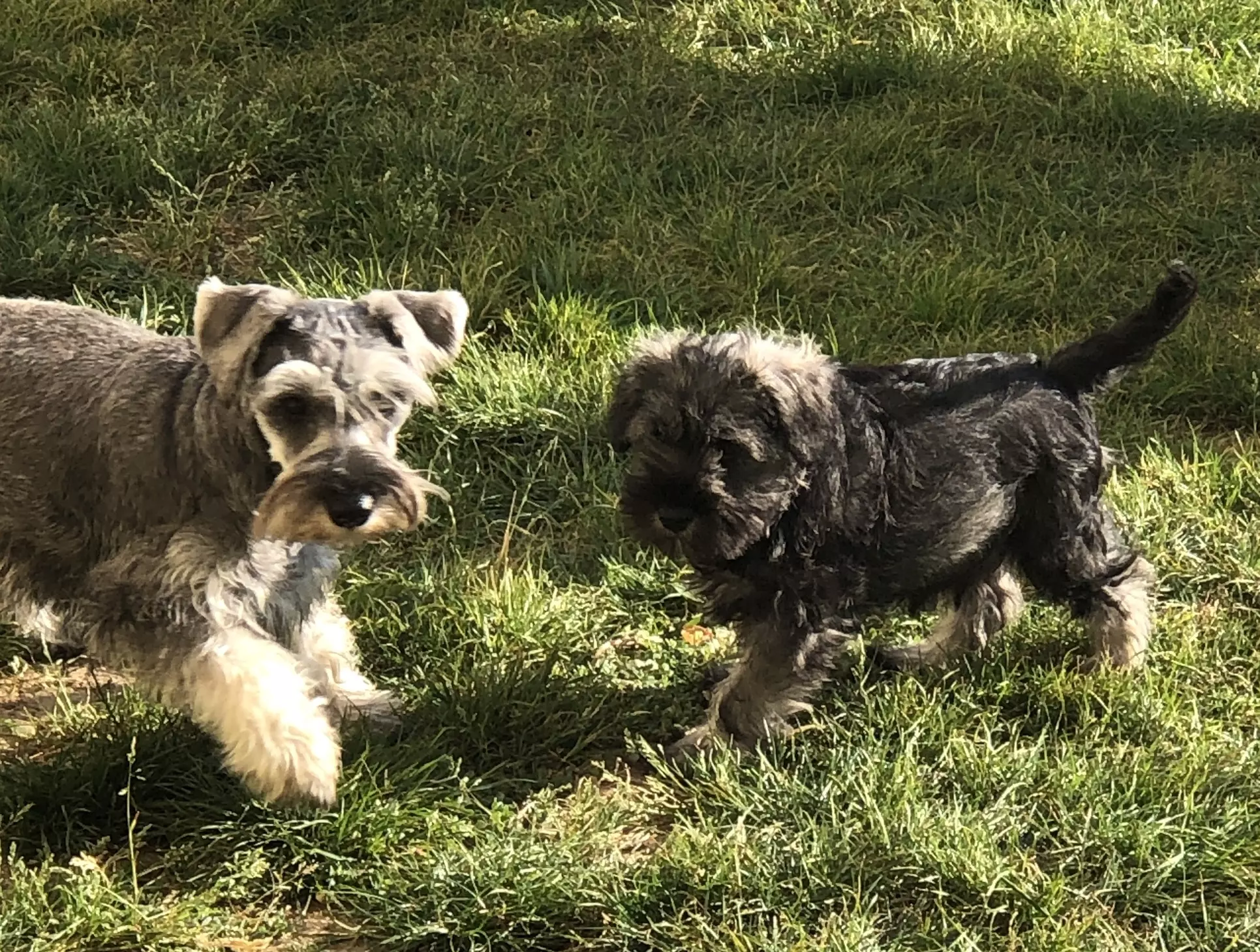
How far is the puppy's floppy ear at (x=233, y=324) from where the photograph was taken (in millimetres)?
3205

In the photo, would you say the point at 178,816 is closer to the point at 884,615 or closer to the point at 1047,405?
the point at 884,615

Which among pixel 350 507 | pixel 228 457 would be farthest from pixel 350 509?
pixel 228 457

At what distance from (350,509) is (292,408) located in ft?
1.05

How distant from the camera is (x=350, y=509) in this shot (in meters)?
3.05

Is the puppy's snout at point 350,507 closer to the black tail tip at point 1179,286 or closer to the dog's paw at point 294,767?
the dog's paw at point 294,767

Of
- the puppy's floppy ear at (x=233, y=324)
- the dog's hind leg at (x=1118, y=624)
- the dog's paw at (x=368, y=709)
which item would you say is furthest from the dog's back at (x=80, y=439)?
the dog's hind leg at (x=1118, y=624)

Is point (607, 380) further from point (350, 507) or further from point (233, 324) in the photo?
point (350, 507)

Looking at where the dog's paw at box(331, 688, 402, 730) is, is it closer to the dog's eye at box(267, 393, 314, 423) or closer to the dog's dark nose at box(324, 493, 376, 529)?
the dog's dark nose at box(324, 493, 376, 529)

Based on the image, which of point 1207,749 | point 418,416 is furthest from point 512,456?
point 1207,749

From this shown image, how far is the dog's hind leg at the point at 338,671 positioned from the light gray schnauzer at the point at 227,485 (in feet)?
0.04

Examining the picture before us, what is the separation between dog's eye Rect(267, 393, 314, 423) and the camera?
313 centimetres

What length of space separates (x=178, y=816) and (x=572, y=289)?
2.87m

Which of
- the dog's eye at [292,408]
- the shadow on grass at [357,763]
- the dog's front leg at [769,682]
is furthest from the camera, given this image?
the dog's front leg at [769,682]

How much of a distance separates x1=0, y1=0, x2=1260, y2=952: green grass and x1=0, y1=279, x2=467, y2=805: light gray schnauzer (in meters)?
0.30
